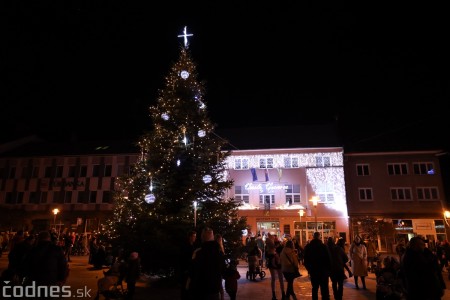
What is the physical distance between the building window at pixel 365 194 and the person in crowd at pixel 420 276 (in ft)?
92.5

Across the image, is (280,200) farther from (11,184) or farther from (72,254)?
(11,184)

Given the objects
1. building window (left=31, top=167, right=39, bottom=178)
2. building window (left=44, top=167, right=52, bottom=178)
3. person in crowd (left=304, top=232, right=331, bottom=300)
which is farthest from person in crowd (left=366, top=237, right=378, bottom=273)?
building window (left=31, top=167, right=39, bottom=178)

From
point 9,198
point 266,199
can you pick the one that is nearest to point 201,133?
point 266,199

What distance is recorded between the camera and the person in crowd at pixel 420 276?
5.30 meters

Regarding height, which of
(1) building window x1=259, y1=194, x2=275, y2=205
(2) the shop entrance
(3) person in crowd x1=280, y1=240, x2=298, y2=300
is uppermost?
(1) building window x1=259, y1=194, x2=275, y2=205

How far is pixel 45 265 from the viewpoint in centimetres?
588

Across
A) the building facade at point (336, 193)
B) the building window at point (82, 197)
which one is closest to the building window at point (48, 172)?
the building window at point (82, 197)

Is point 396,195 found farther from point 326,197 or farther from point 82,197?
point 82,197

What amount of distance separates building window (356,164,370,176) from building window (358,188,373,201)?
1536mm

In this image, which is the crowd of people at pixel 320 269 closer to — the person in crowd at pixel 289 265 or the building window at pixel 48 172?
the person in crowd at pixel 289 265

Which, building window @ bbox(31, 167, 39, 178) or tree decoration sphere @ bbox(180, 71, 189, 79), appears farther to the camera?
building window @ bbox(31, 167, 39, 178)

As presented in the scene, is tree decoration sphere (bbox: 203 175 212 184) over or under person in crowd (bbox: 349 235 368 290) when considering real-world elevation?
over

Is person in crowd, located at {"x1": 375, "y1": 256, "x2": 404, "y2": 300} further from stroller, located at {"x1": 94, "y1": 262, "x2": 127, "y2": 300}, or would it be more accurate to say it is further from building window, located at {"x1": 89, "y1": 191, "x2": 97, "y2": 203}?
building window, located at {"x1": 89, "y1": 191, "x2": 97, "y2": 203}

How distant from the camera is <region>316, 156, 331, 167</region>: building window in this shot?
107 feet
